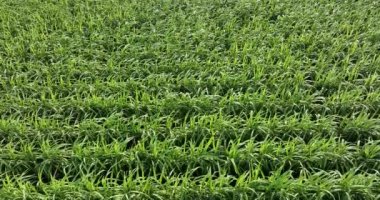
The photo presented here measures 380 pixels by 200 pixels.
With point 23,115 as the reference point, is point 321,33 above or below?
above

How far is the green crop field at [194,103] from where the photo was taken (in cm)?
236

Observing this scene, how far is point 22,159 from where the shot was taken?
2.63 metres

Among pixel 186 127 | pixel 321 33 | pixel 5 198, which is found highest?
pixel 321 33

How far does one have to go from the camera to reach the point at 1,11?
4.98 m

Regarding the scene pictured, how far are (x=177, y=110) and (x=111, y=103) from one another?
48 centimetres

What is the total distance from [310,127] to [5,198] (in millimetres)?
1847

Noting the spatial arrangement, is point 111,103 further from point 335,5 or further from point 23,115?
point 335,5

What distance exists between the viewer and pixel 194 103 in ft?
9.87

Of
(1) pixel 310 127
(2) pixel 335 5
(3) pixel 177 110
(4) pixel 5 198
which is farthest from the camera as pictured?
(2) pixel 335 5

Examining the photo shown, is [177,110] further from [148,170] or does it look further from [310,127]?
[310,127]

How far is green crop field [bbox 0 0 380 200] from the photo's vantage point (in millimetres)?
2355

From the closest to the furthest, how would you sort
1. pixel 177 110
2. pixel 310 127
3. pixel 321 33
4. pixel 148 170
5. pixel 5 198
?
pixel 5 198 < pixel 148 170 < pixel 310 127 < pixel 177 110 < pixel 321 33

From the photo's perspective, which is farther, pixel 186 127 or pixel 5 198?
pixel 186 127

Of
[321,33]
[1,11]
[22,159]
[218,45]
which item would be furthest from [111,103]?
[1,11]
